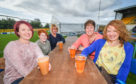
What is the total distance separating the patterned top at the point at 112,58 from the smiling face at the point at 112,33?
15cm

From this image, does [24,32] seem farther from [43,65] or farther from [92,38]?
[92,38]

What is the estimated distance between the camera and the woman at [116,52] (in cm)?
105

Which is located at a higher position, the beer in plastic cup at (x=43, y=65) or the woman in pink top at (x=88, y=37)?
the woman in pink top at (x=88, y=37)

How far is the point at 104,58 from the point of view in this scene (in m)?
1.20

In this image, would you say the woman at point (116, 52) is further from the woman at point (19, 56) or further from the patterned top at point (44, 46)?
the patterned top at point (44, 46)

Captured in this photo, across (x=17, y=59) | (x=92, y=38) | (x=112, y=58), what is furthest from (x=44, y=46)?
(x=112, y=58)

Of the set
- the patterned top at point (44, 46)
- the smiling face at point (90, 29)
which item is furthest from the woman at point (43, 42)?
the smiling face at point (90, 29)

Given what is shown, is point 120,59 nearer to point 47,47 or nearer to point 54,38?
point 47,47

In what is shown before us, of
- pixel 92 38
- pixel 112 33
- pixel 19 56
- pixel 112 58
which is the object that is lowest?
pixel 112 58

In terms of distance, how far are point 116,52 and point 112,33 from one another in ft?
1.03

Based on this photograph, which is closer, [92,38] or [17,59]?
[17,59]

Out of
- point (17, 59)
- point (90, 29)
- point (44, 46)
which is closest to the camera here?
point (17, 59)

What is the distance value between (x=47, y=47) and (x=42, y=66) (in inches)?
58.9

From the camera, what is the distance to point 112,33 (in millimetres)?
1151
